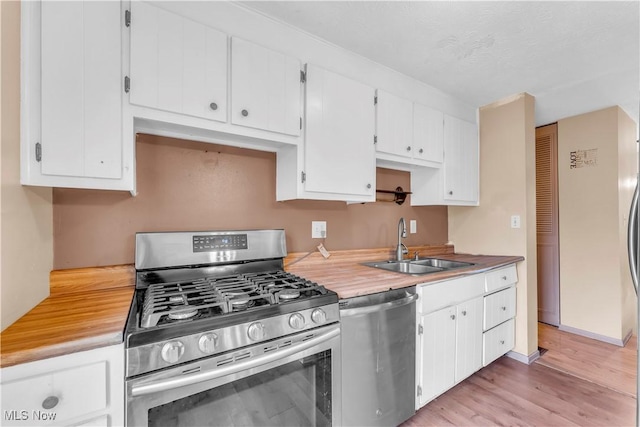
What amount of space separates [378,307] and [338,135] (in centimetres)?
103

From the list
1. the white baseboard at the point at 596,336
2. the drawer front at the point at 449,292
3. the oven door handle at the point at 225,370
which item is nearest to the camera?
the oven door handle at the point at 225,370

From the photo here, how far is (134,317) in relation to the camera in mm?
965

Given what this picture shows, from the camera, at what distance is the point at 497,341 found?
219cm

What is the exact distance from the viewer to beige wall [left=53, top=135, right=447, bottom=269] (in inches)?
51.2

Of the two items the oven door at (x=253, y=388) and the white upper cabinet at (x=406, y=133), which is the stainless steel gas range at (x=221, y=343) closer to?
the oven door at (x=253, y=388)

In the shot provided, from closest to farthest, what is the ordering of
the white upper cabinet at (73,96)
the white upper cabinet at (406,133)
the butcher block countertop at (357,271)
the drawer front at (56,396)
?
the drawer front at (56,396) < the white upper cabinet at (73,96) < the butcher block countertop at (357,271) < the white upper cabinet at (406,133)

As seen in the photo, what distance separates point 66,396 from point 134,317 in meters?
0.25

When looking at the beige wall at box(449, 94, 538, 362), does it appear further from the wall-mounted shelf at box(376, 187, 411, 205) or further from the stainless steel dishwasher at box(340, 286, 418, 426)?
the stainless steel dishwasher at box(340, 286, 418, 426)

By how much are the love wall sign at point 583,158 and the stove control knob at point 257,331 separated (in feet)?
11.8

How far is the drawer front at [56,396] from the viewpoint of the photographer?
A: 27.6 inches

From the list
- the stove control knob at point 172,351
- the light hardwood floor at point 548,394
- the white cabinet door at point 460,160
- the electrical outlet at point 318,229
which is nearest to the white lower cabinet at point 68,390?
the stove control knob at point 172,351

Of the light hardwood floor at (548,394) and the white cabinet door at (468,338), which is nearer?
the light hardwood floor at (548,394)

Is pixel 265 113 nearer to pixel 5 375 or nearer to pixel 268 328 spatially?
pixel 268 328

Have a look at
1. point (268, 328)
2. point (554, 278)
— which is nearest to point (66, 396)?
point (268, 328)
